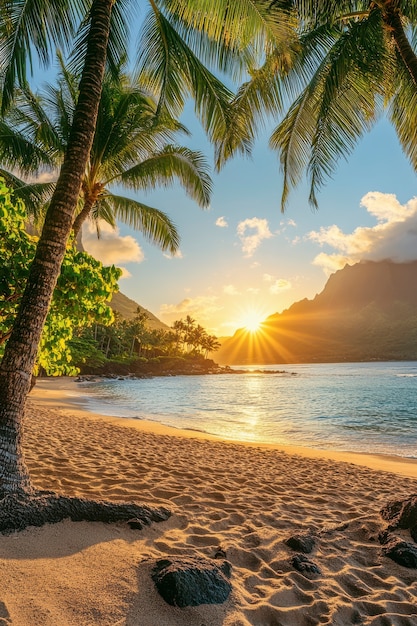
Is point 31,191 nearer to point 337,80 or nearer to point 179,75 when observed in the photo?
point 179,75

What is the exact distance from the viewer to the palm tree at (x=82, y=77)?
10.6ft

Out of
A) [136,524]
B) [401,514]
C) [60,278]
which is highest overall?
[60,278]

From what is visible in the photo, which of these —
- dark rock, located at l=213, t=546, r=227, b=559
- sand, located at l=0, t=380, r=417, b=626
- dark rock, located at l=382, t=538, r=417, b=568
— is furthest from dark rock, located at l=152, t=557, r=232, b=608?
dark rock, located at l=382, t=538, r=417, b=568

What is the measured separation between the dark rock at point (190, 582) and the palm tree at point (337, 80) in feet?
21.2

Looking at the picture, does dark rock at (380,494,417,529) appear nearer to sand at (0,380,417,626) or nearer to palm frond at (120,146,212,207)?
sand at (0,380,417,626)

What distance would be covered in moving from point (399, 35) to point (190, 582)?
7102 millimetres

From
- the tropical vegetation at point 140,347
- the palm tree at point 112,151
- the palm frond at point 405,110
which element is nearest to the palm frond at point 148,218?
the palm tree at point 112,151

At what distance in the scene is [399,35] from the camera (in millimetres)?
5254

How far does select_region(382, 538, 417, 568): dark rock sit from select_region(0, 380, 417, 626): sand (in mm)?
87

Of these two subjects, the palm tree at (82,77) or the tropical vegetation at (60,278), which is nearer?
the palm tree at (82,77)

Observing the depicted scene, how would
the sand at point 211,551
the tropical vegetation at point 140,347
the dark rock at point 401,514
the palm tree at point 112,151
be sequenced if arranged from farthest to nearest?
the tropical vegetation at point 140,347, the palm tree at point 112,151, the dark rock at point 401,514, the sand at point 211,551

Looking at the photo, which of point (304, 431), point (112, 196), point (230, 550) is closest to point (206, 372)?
point (304, 431)

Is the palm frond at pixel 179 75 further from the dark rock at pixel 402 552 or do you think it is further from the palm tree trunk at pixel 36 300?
the dark rock at pixel 402 552

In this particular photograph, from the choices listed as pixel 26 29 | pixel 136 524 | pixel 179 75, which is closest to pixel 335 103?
pixel 179 75
